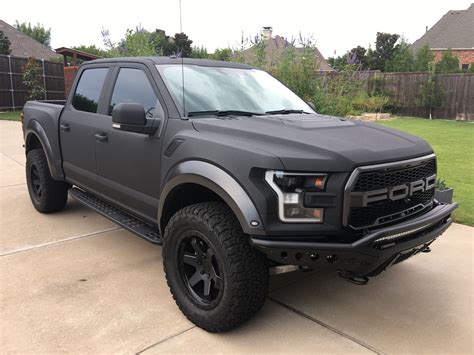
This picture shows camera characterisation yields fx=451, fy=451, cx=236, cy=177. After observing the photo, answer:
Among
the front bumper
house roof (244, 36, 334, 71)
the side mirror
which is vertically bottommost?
the front bumper

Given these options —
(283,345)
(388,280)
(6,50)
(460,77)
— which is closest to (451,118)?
(460,77)

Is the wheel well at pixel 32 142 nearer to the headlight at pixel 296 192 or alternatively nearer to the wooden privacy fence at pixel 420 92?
the headlight at pixel 296 192

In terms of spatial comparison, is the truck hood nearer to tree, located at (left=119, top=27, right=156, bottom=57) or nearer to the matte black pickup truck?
the matte black pickup truck

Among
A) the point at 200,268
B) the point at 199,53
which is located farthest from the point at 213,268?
the point at 199,53

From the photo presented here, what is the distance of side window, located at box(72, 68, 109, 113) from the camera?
14.8 ft

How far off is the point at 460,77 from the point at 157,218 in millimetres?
20781

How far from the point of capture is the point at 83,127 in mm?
4516

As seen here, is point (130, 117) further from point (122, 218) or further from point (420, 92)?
point (420, 92)

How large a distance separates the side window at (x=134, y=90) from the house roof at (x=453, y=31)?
46.5m

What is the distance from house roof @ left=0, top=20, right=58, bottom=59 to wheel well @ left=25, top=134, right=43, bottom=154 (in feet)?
143

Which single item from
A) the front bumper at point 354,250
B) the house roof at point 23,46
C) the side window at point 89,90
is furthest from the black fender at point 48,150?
the house roof at point 23,46

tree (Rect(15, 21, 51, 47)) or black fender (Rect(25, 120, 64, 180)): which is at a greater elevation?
tree (Rect(15, 21, 51, 47))

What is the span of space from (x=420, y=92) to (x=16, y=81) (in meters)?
19.2

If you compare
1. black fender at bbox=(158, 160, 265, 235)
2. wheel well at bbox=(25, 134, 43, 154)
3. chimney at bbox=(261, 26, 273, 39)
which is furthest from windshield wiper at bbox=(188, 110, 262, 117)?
chimney at bbox=(261, 26, 273, 39)
